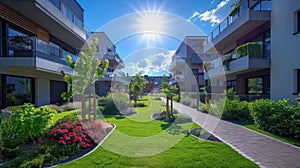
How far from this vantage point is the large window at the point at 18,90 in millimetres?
9953

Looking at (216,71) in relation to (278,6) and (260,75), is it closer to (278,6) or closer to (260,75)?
(260,75)

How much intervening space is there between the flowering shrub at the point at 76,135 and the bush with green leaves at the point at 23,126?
0.42m

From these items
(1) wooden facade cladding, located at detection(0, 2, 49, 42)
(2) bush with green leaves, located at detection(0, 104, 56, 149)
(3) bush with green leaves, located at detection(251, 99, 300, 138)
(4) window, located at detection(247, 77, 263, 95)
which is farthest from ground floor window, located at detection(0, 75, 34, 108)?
(4) window, located at detection(247, 77, 263, 95)

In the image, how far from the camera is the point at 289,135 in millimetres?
6055

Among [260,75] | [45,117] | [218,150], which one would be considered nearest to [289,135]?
[218,150]

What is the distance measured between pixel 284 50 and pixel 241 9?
5.72 m

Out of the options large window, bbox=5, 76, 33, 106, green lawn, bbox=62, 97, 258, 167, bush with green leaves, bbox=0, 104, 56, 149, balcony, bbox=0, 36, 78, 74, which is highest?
balcony, bbox=0, 36, 78, 74

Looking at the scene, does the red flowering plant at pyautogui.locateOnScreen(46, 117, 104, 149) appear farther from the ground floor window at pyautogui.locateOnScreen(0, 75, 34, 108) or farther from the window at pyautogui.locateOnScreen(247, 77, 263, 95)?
the window at pyautogui.locateOnScreen(247, 77, 263, 95)

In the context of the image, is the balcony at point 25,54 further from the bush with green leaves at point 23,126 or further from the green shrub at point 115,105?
the bush with green leaves at point 23,126

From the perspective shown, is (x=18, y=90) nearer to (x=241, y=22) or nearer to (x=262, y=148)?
(x=262, y=148)

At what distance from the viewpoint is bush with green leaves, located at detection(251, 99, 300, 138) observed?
5.77 metres

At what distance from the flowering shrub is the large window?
23.5 feet

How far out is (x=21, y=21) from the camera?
10.4 metres

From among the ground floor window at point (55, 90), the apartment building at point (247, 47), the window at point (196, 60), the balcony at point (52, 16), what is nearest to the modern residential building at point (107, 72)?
the ground floor window at point (55, 90)
